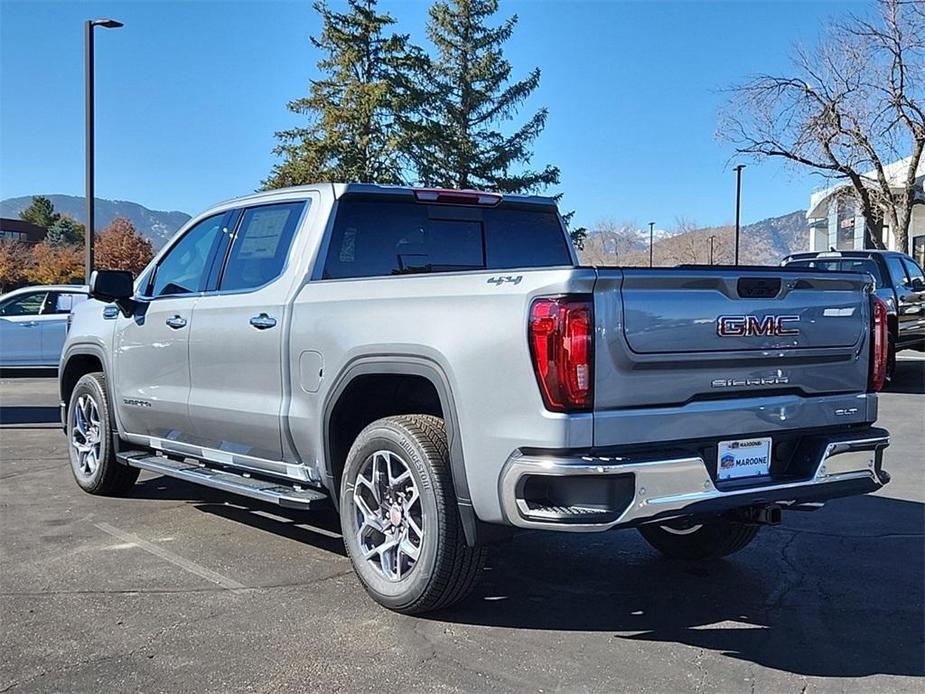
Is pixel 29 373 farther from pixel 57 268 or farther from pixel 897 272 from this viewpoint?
pixel 57 268

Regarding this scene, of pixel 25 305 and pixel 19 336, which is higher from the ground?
pixel 25 305

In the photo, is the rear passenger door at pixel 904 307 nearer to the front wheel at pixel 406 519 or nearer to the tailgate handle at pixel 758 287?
the tailgate handle at pixel 758 287

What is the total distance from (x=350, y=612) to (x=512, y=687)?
1.09 meters

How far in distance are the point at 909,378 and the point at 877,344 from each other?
11873 mm

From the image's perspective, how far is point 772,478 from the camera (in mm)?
3959

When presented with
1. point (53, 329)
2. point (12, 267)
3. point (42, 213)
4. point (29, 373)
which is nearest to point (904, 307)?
point (53, 329)

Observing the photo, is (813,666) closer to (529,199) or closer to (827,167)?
(529,199)

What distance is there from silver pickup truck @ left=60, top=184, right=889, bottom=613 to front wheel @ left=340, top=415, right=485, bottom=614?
0.01 meters

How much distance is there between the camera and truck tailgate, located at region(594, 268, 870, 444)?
3.50 metres

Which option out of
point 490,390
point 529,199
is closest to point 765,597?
point 490,390

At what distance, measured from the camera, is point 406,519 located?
13.7 ft

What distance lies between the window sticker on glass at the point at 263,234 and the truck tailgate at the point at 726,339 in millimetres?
2394

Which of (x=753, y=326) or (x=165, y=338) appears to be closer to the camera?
(x=753, y=326)

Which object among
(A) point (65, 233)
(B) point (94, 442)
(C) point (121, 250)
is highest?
(A) point (65, 233)
